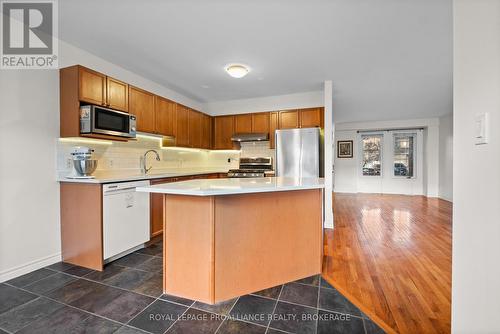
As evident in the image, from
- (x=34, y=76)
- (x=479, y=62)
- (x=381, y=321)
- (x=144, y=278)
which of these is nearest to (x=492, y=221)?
(x=479, y=62)

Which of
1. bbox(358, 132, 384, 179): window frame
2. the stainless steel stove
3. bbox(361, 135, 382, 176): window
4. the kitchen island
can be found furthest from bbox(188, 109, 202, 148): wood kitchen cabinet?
bbox(361, 135, 382, 176): window

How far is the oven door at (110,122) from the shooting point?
8.35ft

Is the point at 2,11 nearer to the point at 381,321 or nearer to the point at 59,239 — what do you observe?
the point at 59,239

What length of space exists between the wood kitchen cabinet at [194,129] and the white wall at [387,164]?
17.6 ft

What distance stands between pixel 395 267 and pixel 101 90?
3.93 m

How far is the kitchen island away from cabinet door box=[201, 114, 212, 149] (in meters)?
3.17

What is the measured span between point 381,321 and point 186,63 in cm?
354

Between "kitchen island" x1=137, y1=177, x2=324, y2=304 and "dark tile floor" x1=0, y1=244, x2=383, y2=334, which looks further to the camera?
"kitchen island" x1=137, y1=177, x2=324, y2=304

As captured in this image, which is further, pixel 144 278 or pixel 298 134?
pixel 298 134

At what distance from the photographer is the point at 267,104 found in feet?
15.9

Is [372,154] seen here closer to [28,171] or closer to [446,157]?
[446,157]

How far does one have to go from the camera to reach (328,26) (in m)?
2.32

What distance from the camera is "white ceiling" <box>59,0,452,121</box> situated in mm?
2061

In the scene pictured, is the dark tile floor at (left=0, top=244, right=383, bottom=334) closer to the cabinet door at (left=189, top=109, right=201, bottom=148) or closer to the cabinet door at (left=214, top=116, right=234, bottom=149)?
the cabinet door at (left=189, top=109, right=201, bottom=148)
